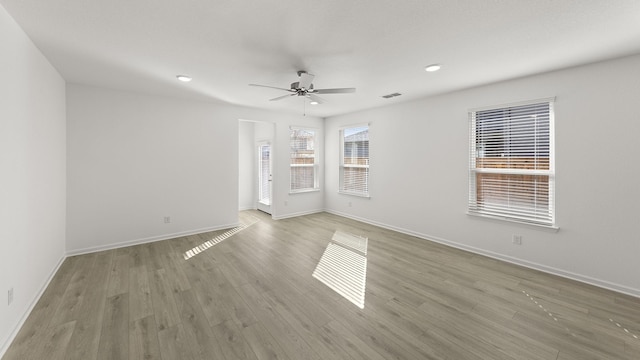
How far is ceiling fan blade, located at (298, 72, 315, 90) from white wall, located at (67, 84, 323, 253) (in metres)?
2.48

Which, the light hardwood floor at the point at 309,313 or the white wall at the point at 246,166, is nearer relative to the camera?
the light hardwood floor at the point at 309,313

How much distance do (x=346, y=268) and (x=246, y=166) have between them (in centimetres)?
492

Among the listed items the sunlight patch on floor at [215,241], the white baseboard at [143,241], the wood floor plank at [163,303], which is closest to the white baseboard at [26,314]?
the white baseboard at [143,241]

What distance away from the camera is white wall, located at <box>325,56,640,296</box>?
9.11ft

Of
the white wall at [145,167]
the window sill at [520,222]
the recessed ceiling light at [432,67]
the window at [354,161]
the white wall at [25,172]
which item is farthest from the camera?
the window at [354,161]

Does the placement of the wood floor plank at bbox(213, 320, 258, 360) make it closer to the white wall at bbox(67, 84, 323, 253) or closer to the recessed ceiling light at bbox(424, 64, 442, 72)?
the white wall at bbox(67, 84, 323, 253)

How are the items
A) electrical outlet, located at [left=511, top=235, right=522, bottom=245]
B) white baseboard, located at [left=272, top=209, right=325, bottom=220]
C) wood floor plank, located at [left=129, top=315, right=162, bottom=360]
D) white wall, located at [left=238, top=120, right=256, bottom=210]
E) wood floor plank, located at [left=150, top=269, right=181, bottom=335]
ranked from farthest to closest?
white wall, located at [left=238, top=120, right=256, bottom=210]
white baseboard, located at [left=272, top=209, right=325, bottom=220]
electrical outlet, located at [left=511, top=235, right=522, bottom=245]
wood floor plank, located at [left=150, top=269, right=181, bottom=335]
wood floor plank, located at [left=129, top=315, right=162, bottom=360]

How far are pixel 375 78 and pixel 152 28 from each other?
8.51 feet

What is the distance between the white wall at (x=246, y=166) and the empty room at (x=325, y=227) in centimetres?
188

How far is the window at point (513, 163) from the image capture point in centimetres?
334

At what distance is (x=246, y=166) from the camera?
24.1 ft

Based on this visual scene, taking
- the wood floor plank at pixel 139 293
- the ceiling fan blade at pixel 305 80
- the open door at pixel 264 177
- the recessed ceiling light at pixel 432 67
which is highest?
the recessed ceiling light at pixel 432 67

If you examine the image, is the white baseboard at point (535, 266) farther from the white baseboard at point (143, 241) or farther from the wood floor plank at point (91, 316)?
the wood floor plank at point (91, 316)

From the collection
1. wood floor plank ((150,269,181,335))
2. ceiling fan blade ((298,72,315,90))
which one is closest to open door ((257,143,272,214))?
ceiling fan blade ((298,72,315,90))
